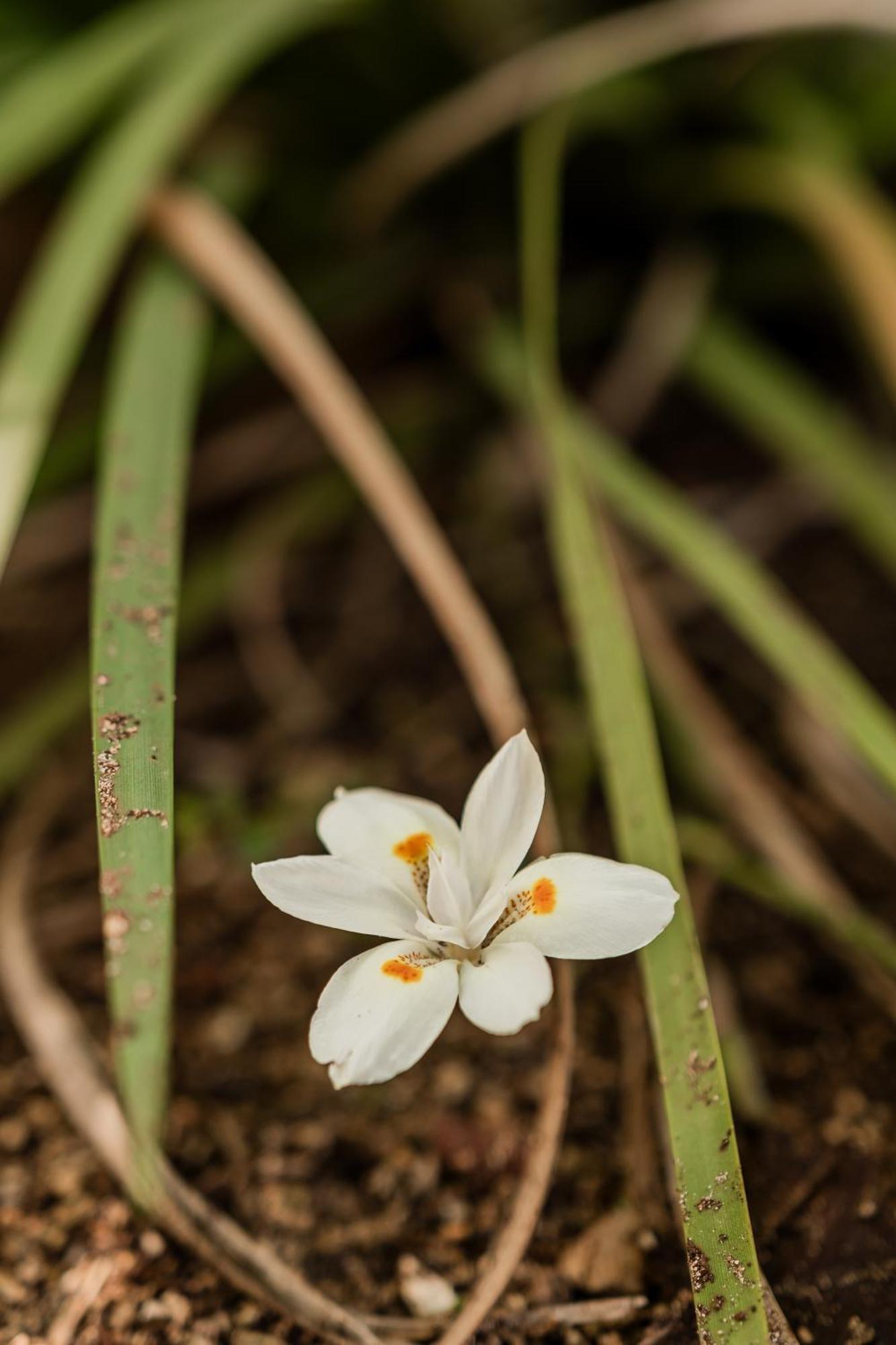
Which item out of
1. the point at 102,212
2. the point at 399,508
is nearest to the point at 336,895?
the point at 399,508

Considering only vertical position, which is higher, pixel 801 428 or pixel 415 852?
pixel 801 428

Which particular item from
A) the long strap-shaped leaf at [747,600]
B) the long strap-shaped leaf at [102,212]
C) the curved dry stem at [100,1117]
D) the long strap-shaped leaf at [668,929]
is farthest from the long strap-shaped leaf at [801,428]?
the curved dry stem at [100,1117]

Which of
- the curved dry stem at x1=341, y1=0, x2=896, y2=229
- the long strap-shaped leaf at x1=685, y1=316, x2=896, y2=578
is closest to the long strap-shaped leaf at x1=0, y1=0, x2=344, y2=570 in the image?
the curved dry stem at x1=341, y1=0, x2=896, y2=229

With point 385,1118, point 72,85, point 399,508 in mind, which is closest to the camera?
point 385,1118

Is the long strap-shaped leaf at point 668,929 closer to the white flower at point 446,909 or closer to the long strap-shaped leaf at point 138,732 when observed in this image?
the white flower at point 446,909

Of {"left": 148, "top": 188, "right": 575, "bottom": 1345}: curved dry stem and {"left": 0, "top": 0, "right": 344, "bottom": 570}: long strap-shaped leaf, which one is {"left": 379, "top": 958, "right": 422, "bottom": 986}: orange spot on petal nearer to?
{"left": 148, "top": 188, "right": 575, "bottom": 1345}: curved dry stem

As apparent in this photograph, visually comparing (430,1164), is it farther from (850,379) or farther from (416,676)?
(850,379)

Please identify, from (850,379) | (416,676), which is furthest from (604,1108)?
(850,379)

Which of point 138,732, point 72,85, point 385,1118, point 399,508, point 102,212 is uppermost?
point 72,85

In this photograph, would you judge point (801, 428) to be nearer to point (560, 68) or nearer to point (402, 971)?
point (560, 68)
